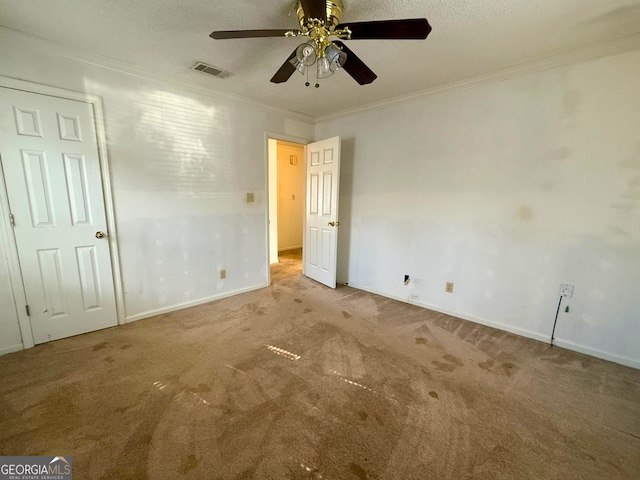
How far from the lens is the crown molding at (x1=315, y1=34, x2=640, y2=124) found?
6.32ft

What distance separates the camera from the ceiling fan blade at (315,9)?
129 centimetres

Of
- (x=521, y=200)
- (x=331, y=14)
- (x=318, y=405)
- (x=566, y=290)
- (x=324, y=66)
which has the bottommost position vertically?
(x=318, y=405)

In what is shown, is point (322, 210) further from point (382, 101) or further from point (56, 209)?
point (56, 209)

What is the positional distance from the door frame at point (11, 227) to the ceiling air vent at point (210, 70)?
2.95 ft

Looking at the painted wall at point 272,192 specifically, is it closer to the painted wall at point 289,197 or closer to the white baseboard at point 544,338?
the painted wall at point 289,197

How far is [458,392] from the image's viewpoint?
5.85ft

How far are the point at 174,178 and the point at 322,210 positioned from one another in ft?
6.12

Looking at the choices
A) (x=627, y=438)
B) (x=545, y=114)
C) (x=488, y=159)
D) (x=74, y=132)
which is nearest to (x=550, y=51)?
(x=545, y=114)

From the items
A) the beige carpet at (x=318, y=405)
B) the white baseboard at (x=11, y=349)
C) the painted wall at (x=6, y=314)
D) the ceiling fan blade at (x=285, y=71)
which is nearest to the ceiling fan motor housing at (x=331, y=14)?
the ceiling fan blade at (x=285, y=71)

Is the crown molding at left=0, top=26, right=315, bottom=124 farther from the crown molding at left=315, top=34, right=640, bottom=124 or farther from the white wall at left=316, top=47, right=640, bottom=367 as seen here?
the crown molding at left=315, top=34, right=640, bottom=124

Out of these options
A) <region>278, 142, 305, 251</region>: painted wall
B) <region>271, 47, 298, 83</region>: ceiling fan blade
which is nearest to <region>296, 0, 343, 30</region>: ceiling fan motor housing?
<region>271, 47, 298, 83</region>: ceiling fan blade

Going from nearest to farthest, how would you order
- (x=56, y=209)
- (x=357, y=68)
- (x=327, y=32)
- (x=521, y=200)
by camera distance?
(x=327, y=32)
(x=357, y=68)
(x=56, y=209)
(x=521, y=200)

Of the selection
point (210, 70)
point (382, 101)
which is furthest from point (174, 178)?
point (382, 101)

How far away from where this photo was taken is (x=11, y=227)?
2.04 metres
